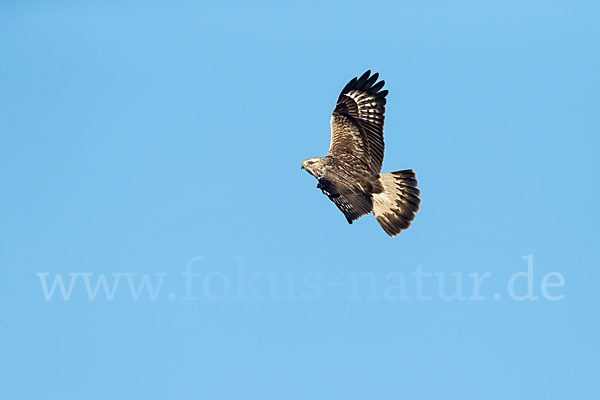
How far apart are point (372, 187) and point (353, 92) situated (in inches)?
59.4

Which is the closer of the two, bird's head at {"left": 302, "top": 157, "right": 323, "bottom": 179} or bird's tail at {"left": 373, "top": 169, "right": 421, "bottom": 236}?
bird's head at {"left": 302, "top": 157, "right": 323, "bottom": 179}

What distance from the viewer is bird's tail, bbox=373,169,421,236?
1552cm

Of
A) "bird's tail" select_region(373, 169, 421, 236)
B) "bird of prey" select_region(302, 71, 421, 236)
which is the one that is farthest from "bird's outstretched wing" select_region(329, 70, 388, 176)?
"bird's tail" select_region(373, 169, 421, 236)

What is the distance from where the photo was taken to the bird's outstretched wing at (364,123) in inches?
607

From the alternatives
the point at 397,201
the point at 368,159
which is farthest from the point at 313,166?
the point at 397,201

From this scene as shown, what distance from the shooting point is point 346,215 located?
14219 mm

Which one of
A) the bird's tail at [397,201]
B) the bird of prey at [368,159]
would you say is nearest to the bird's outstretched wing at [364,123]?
the bird of prey at [368,159]

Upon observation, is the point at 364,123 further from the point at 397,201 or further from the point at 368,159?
the point at 397,201

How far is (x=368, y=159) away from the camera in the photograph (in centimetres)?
1545

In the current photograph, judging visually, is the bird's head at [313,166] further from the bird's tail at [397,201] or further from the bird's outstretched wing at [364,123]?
the bird's tail at [397,201]

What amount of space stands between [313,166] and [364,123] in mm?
1045

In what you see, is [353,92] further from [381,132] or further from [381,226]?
[381,226]

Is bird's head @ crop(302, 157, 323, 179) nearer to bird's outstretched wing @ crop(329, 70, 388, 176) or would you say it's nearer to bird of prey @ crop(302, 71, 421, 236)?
bird of prey @ crop(302, 71, 421, 236)

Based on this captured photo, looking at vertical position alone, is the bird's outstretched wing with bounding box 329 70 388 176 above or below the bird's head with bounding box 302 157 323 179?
above
